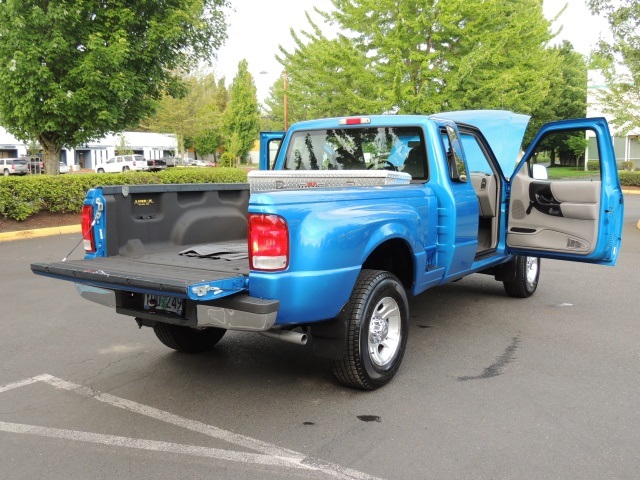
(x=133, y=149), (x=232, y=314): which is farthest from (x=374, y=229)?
(x=133, y=149)

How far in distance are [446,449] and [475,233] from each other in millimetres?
2606

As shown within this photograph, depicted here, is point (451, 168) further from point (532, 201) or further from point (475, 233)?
point (532, 201)

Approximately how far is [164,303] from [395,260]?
1886 millimetres

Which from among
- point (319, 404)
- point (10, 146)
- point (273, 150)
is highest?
point (10, 146)

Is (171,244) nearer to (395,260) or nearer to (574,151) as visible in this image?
(395,260)

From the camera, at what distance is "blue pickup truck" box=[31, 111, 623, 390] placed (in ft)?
11.3

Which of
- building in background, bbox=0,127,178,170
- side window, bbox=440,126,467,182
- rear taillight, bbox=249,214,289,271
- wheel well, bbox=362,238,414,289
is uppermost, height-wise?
building in background, bbox=0,127,178,170

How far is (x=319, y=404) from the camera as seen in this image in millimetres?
3965

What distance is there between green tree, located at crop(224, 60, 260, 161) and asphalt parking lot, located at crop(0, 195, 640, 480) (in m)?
45.7

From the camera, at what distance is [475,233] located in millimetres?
5465

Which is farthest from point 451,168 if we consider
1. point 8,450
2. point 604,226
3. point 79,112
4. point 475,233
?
point 79,112

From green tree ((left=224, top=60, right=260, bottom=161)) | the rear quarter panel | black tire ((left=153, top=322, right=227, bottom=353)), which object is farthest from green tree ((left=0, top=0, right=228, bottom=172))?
green tree ((left=224, top=60, right=260, bottom=161))

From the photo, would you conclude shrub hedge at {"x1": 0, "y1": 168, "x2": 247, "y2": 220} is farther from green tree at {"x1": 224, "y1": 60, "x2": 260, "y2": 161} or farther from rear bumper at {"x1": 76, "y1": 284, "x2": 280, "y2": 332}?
green tree at {"x1": 224, "y1": 60, "x2": 260, "y2": 161}

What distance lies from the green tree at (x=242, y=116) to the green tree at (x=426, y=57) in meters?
29.6
